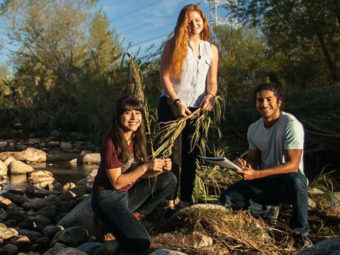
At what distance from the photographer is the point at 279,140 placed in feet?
9.27

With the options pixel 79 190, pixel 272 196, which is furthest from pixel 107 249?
pixel 79 190

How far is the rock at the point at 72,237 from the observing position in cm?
297

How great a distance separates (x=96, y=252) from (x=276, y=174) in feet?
4.40

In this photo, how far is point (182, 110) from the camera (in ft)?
9.66

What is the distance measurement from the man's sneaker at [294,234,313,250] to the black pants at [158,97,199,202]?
3.05ft

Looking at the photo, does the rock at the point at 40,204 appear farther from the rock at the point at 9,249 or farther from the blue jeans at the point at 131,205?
the blue jeans at the point at 131,205

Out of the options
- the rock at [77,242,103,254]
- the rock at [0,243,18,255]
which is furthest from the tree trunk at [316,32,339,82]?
the rock at [0,243,18,255]

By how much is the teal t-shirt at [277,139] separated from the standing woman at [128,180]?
71cm

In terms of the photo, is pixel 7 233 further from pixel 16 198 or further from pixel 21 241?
pixel 16 198

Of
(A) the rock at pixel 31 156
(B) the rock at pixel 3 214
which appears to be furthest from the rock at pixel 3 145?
(B) the rock at pixel 3 214

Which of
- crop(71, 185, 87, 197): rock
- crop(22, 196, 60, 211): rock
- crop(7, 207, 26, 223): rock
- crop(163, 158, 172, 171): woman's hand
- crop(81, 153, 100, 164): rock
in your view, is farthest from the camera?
crop(81, 153, 100, 164): rock

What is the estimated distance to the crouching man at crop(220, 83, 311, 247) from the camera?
2.66 m

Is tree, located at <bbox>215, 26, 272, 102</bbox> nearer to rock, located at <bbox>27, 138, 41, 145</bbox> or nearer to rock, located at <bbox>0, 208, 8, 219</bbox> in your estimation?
rock, located at <bbox>27, 138, 41, 145</bbox>

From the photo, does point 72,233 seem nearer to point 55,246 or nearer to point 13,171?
point 55,246
